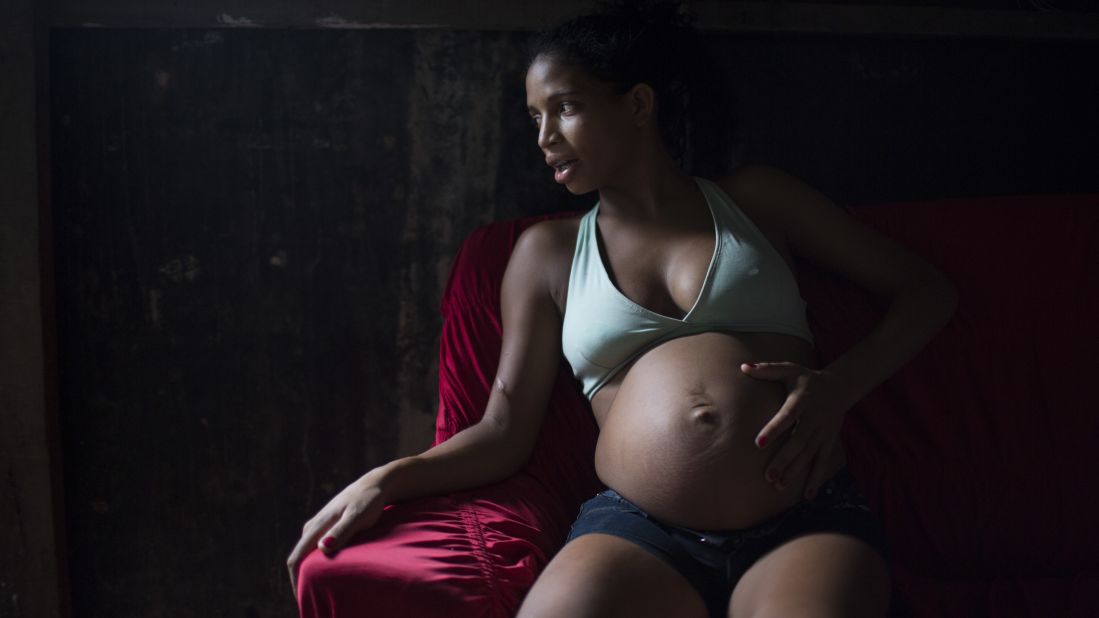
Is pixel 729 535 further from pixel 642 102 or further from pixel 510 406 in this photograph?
pixel 642 102

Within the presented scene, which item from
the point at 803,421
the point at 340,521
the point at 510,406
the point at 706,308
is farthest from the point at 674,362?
the point at 340,521

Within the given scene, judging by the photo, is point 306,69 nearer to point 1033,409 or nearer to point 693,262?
point 693,262

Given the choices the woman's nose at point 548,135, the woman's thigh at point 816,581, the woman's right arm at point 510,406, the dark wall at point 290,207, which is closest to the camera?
the woman's thigh at point 816,581

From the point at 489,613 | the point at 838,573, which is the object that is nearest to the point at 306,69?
the point at 489,613

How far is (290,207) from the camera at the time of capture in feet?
6.90

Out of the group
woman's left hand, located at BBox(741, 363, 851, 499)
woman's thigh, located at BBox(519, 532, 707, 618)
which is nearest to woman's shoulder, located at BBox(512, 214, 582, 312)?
woman's left hand, located at BBox(741, 363, 851, 499)

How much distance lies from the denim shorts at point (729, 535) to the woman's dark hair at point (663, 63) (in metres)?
0.83

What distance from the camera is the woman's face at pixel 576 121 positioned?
1.62 meters

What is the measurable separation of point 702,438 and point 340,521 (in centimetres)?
58

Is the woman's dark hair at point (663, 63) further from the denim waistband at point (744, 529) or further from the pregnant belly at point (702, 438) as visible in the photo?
the denim waistband at point (744, 529)

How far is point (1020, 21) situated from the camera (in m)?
2.22

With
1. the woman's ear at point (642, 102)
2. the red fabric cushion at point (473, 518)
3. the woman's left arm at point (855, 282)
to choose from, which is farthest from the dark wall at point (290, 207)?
the woman's left arm at point (855, 282)

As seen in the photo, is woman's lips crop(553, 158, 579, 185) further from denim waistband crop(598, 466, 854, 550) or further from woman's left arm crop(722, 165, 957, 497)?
denim waistband crop(598, 466, 854, 550)

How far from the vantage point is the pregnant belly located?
4.46ft
